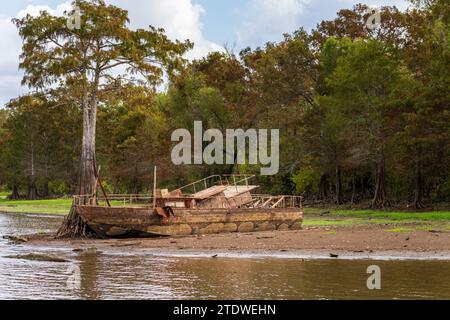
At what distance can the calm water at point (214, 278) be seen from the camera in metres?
18.2

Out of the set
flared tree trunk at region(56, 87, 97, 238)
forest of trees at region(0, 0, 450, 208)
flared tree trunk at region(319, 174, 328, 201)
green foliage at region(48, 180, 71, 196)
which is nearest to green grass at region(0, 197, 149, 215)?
forest of trees at region(0, 0, 450, 208)

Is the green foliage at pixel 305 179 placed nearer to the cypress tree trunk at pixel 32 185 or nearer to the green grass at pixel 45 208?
the green grass at pixel 45 208

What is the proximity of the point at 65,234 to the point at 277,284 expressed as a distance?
57.2ft

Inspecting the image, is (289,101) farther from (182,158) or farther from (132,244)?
(132,244)

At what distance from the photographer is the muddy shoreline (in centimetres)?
2700

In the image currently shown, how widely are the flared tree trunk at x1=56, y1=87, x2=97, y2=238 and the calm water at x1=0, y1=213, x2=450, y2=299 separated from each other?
7.01m

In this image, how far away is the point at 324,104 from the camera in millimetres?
62438

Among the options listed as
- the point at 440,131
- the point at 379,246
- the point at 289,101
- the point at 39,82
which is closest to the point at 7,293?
the point at 379,246

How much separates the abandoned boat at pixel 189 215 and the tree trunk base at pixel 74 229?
534 millimetres

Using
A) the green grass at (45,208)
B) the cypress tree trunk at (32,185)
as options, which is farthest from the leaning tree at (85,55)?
the cypress tree trunk at (32,185)

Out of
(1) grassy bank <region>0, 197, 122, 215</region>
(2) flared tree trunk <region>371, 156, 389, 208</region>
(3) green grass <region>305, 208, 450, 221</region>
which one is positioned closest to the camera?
(3) green grass <region>305, 208, 450, 221</region>

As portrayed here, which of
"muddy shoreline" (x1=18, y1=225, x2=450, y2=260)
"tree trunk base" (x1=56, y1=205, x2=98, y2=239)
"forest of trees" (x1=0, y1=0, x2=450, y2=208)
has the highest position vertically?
"forest of trees" (x1=0, y1=0, x2=450, y2=208)

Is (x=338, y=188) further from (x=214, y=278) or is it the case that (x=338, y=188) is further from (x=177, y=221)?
(x=214, y=278)

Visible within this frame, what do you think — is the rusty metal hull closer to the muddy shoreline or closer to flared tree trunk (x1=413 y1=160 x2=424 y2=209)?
the muddy shoreline
